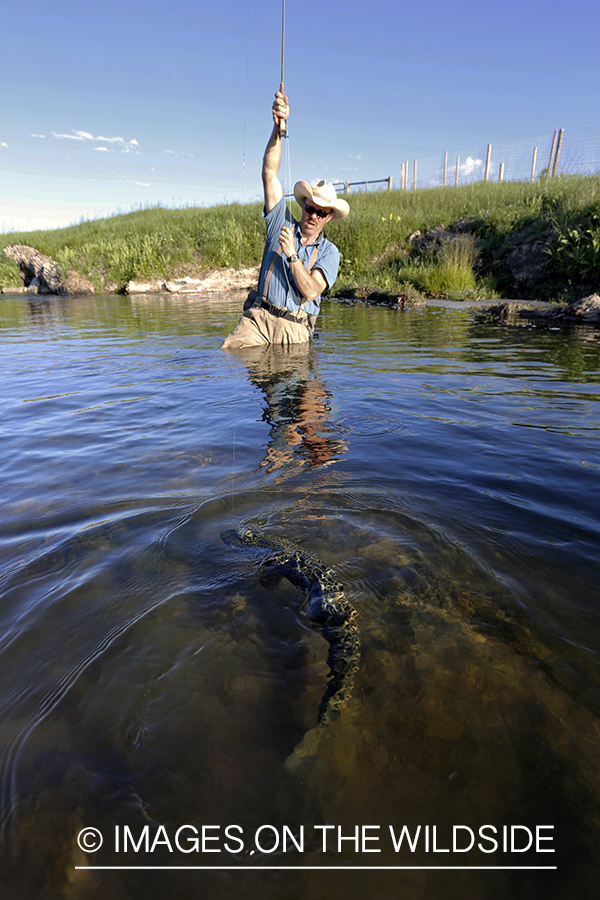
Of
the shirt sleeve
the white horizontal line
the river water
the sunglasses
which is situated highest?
the sunglasses

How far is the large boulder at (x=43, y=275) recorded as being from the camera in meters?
22.0

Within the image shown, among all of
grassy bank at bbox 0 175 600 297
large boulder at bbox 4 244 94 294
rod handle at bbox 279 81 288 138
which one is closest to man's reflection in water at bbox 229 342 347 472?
rod handle at bbox 279 81 288 138

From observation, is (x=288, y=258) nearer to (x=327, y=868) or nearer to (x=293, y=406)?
(x=293, y=406)

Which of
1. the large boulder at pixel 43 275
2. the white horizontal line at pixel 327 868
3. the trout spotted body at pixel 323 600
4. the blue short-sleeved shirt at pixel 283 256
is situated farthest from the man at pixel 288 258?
the large boulder at pixel 43 275

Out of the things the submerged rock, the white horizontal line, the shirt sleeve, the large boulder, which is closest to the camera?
the white horizontal line

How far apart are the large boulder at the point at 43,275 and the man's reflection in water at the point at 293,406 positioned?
1812 cm

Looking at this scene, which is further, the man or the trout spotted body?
the man

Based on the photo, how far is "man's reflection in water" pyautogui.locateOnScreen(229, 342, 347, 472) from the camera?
362 cm

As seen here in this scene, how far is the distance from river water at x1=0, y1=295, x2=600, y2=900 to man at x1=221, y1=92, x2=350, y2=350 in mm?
3212

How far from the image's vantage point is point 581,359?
6.90 m

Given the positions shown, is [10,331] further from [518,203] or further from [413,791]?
[518,203]

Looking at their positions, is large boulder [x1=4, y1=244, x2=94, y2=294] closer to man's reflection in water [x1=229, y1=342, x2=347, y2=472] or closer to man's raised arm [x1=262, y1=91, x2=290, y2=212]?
man's reflection in water [x1=229, y1=342, x2=347, y2=472]

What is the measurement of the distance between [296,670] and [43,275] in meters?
26.4

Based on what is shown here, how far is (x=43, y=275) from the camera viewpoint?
75.4 feet
